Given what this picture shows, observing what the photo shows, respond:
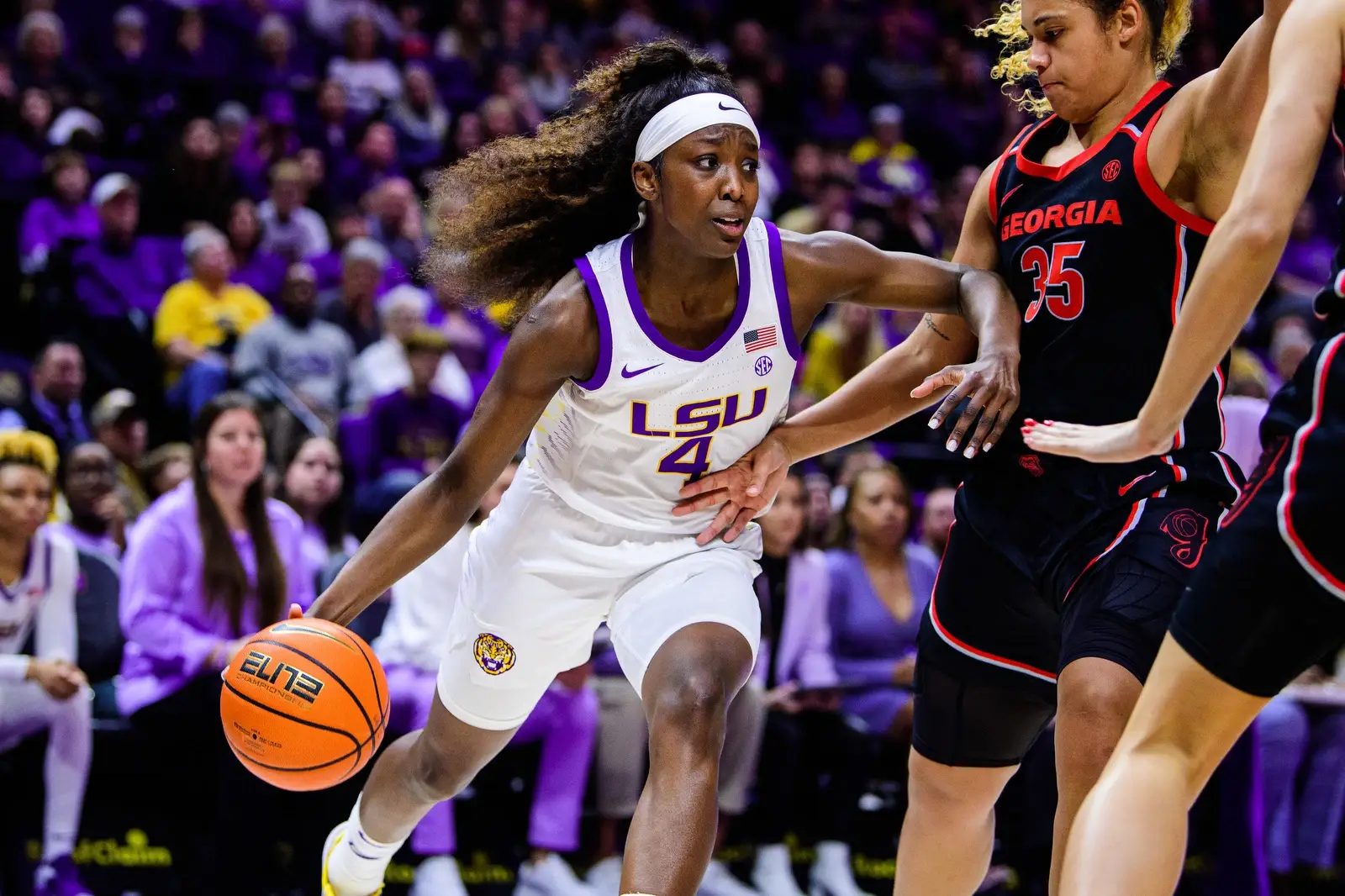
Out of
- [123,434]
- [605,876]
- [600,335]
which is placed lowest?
[605,876]

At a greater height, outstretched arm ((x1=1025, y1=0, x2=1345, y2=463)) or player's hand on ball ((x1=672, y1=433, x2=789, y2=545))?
outstretched arm ((x1=1025, y1=0, x2=1345, y2=463))

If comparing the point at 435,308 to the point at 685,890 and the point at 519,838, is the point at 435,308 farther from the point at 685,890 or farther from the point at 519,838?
the point at 685,890

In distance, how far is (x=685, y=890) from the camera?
10.6 feet

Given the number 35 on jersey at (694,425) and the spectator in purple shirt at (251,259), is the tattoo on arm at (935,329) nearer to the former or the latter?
the number 35 on jersey at (694,425)

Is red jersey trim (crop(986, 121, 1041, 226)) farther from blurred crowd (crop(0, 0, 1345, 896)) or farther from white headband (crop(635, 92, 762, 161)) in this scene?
blurred crowd (crop(0, 0, 1345, 896))

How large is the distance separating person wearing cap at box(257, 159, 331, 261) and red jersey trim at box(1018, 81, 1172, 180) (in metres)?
6.98

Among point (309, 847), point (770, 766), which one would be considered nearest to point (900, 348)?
point (770, 766)

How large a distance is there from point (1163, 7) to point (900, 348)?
1078mm

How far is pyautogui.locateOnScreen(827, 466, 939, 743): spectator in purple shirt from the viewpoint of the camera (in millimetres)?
6734

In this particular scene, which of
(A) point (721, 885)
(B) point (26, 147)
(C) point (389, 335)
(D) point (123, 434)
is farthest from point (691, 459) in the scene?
(B) point (26, 147)

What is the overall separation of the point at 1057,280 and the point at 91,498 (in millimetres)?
4642

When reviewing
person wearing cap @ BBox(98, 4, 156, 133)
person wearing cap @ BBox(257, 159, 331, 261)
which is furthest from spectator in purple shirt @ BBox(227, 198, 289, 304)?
person wearing cap @ BBox(98, 4, 156, 133)

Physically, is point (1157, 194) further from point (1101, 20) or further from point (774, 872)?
point (774, 872)

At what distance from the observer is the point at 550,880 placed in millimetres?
6055
